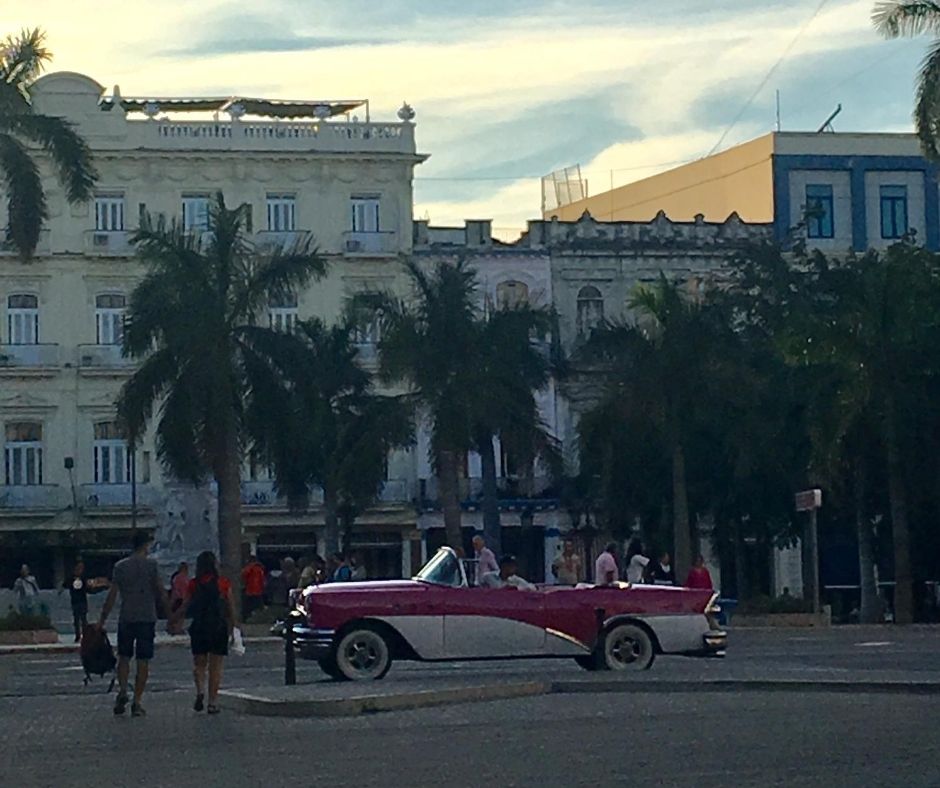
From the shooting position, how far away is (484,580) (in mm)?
25984

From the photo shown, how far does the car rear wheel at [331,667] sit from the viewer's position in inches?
987

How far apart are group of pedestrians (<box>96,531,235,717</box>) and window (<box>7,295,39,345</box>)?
49317 millimetres

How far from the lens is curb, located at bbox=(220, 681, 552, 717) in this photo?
20.4 metres

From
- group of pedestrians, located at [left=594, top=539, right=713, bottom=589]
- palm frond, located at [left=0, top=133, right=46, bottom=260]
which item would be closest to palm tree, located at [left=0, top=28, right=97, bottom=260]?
palm frond, located at [left=0, top=133, right=46, bottom=260]

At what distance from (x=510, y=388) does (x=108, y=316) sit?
1967 centimetres

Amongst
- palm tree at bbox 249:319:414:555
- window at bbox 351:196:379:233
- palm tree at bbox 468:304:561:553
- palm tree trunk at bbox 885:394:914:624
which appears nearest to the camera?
palm tree at bbox 249:319:414:555

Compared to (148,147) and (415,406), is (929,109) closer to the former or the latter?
(415,406)

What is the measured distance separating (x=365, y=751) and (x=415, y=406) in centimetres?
3907

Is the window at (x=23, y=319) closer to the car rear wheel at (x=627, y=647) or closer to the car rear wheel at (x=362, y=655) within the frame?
the car rear wheel at (x=362, y=655)

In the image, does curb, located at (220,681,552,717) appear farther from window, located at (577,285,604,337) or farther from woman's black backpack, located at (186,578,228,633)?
window, located at (577,285,604,337)

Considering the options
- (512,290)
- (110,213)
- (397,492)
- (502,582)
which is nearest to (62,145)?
(502,582)

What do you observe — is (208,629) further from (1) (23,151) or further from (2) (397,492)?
(2) (397,492)

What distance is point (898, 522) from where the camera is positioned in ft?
163

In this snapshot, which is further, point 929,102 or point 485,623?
point 929,102
